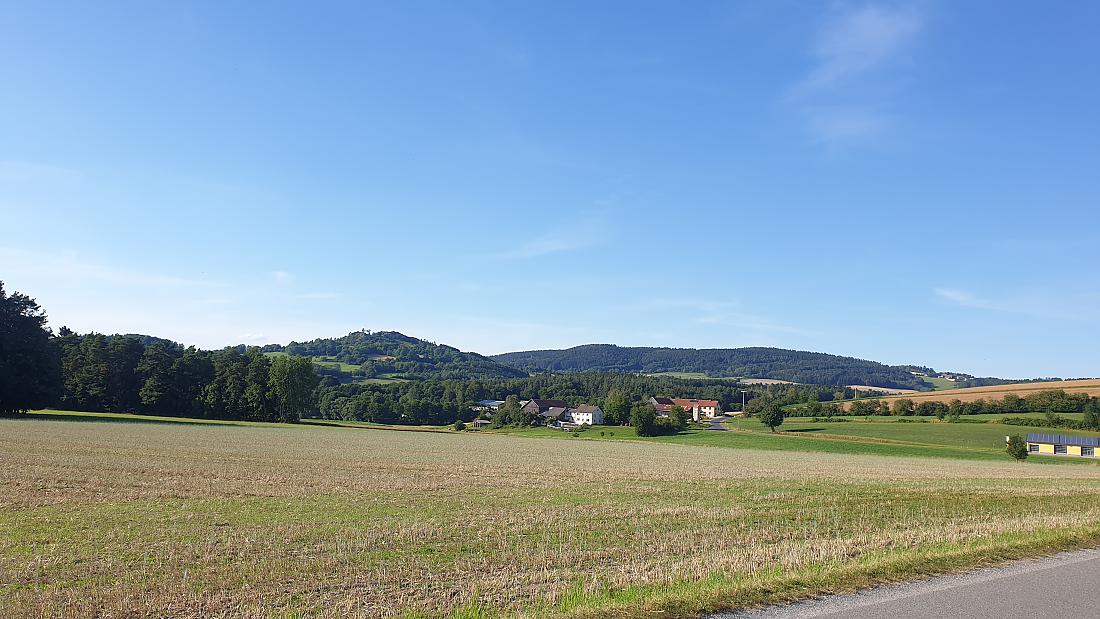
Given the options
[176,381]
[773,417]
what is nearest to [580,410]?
[773,417]

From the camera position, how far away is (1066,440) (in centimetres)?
8062

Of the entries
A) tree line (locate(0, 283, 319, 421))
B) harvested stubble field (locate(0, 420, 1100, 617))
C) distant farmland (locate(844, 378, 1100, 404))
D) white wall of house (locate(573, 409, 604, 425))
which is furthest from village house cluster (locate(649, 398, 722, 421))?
harvested stubble field (locate(0, 420, 1100, 617))

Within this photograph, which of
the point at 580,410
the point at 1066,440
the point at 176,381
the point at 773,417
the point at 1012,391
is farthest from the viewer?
the point at 580,410

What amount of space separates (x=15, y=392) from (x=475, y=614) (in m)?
86.5

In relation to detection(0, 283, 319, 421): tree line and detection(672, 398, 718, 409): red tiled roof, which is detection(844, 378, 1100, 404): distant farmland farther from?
detection(0, 283, 319, 421): tree line

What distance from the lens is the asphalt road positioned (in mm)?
8844

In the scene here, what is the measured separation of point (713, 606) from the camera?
29.8ft

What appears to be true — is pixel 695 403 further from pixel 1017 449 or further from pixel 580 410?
pixel 1017 449

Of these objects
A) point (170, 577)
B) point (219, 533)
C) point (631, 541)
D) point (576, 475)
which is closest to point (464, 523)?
point (631, 541)

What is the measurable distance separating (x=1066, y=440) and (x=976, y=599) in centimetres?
8771

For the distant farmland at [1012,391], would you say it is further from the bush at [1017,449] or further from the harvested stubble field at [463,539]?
the harvested stubble field at [463,539]

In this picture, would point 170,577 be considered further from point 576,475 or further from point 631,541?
point 576,475

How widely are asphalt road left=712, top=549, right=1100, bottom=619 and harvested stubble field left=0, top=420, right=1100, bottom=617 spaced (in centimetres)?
49

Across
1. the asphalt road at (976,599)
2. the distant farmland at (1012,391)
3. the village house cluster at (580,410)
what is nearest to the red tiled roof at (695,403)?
the village house cluster at (580,410)
